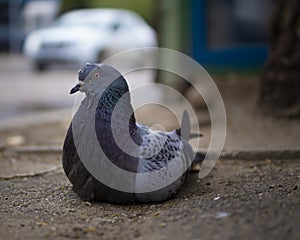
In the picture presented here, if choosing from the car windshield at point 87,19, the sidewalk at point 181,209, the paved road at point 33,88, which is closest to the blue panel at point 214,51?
the paved road at point 33,88

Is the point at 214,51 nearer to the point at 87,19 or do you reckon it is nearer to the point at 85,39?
the point at 85,39

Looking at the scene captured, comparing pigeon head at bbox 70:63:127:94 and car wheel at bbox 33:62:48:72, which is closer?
pigeon head at bbox 70:63:127:94

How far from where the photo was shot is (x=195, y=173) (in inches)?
179

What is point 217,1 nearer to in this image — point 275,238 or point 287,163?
point 287,163

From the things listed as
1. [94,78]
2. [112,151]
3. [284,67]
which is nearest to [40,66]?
[284,67]

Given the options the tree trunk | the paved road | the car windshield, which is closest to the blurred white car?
the car windshield

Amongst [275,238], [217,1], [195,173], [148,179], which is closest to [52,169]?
[195,173]

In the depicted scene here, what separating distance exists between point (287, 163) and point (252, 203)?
5.16 ft

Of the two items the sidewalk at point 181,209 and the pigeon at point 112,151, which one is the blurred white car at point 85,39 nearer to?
the sidewalk at point 181,209

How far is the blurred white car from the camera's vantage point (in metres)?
18.4

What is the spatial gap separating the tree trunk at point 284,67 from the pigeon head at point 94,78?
3.38m

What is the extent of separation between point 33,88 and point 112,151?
10.6 metres

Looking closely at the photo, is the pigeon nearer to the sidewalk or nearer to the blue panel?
the sidewalk

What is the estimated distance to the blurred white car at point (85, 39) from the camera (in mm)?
18391
